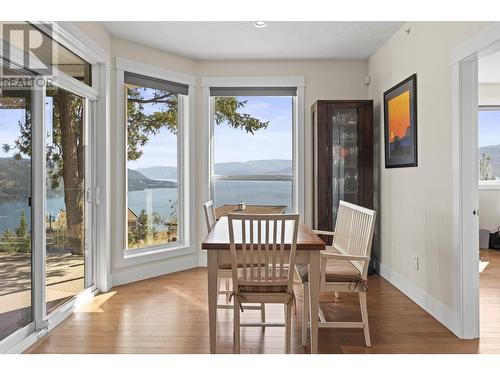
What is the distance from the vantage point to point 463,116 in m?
3.06

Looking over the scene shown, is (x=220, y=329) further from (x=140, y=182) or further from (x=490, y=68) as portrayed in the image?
(x=490, y=68)

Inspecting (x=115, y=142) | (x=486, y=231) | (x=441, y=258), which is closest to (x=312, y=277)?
(x=441, y=258)

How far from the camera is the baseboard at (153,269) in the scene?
4594 mm

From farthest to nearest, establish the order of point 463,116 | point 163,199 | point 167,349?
1. point 163,199
2. point 463,116
3. point 167,349

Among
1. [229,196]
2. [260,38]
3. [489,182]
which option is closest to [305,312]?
[229,196]

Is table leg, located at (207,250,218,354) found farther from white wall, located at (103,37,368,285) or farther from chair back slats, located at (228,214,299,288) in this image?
white wall, located at (103,37,368,285)

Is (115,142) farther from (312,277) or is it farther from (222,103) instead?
(312,277)

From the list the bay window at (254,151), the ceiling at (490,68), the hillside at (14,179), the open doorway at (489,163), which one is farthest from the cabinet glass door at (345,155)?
the hillside at (14,179)

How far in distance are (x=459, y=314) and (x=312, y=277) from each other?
126cm

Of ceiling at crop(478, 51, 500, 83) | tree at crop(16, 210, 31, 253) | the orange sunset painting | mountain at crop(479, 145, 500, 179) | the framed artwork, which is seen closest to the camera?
tree at crop(16, 210, 31, 253)

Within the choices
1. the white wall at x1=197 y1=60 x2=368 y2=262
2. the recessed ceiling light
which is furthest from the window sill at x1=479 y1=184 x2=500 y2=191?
the recessed ceiling light

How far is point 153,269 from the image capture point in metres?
4.95

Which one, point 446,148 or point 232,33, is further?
point 232,33

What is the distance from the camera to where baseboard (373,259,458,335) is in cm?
324
